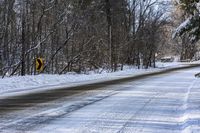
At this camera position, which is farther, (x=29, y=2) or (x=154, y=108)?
(x=29, y=2)

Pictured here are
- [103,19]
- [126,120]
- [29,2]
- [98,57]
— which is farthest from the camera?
[103,19]

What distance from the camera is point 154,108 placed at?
13180mm

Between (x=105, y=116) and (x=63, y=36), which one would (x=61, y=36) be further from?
(x=105, y=116)

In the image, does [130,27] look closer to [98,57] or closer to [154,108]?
Answer: [98,57]

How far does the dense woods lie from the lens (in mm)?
36547

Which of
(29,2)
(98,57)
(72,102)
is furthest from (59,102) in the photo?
(98,57)

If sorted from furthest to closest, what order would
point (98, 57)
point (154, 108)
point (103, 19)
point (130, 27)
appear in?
point (130, 27)
point (103, 19)
point (98, 57)
point (154, 108)

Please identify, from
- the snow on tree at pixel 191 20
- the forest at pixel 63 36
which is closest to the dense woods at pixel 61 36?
the forest at pixel 63 36

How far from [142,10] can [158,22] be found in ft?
11.3

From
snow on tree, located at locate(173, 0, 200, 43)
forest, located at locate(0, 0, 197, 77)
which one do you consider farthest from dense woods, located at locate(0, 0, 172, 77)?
snow on tree, located at locate(173, 0, 200, 43)

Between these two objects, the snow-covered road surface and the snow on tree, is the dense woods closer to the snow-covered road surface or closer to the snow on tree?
the snow on tree

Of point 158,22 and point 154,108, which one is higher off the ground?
point 158,22

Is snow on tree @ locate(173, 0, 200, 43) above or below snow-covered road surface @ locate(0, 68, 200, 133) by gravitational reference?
above

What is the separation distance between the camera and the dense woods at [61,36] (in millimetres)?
36547
